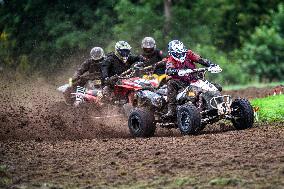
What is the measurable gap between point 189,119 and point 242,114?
119cm

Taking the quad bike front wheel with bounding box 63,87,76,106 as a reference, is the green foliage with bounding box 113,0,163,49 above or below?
above

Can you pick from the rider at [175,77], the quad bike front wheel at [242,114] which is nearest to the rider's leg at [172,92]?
the rider at [175,77]

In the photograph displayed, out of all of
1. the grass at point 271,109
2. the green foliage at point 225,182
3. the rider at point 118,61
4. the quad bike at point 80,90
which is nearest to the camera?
the green foliage at point 225,182

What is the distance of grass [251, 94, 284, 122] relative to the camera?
17312 millimetres

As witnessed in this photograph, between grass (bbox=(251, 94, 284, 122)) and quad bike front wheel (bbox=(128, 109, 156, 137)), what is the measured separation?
114 inches

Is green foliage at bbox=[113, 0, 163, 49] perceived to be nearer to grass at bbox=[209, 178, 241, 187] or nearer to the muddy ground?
the muddy ground

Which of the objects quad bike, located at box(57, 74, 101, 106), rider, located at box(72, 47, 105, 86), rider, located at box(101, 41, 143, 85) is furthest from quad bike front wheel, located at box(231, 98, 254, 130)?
rider, located at box(72, 47, 105, 86)

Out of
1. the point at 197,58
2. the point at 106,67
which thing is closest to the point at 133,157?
the point at 197,58

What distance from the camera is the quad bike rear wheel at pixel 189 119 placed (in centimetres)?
1491

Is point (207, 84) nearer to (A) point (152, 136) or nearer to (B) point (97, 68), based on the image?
(A) point (152, 136)

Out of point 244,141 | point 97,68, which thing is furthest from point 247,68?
point 244,141

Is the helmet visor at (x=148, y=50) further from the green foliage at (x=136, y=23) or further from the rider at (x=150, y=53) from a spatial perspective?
the green foliage at (x=136, y=23)

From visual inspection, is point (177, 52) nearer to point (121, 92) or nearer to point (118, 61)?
point (121, 92)

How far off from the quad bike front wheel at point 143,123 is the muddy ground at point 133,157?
0.44 meters
